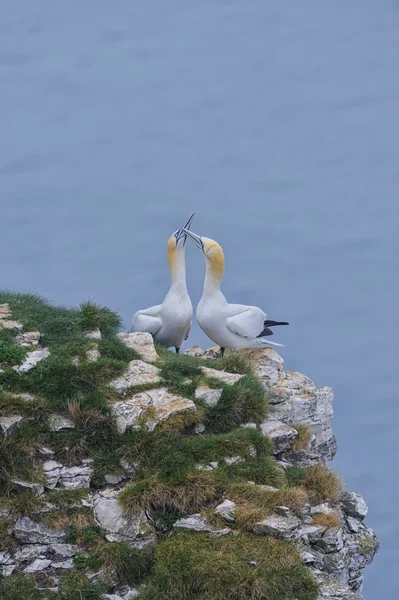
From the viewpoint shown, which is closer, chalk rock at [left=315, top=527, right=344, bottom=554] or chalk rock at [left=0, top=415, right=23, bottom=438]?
chalk rock at [left=315, top=527, right=344, bottom=554]

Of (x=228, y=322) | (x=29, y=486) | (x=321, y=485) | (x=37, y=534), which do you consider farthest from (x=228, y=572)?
(x=228, y=322)

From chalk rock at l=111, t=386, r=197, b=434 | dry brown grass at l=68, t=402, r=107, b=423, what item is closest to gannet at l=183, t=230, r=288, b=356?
chalk rock at l=111, t=386, r=197, b=434

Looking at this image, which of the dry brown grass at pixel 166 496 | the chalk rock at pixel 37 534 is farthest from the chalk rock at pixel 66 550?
the dry brown grass at pixel 166 496

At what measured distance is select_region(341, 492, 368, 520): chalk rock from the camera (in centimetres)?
1944

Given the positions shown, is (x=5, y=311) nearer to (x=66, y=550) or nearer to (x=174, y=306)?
(x=174, y=306)

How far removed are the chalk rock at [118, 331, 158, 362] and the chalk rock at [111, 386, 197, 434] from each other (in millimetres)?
1452

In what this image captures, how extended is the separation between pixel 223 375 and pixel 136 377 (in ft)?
5.39

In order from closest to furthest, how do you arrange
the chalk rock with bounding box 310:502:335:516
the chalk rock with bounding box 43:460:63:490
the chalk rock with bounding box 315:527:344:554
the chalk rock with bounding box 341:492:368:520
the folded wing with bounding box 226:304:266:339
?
the chalk rock with bounding box 315:527:344:554
the chalk rock with bounding box 43:460:63:490
the chalk rock with bounding box 310:502:335:516
the chalk rock with bounding box 341:492:368:520
the folded wing with bounding box 226:304:266:339

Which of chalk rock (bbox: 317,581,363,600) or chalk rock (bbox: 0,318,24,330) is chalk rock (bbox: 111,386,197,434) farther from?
chalk rock (bbox: 317,581,363,600)

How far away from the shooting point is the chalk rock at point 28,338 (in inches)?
817

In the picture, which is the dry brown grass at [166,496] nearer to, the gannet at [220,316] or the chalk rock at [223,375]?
the chalk rock at [223,375]

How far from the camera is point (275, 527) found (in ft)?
55.8

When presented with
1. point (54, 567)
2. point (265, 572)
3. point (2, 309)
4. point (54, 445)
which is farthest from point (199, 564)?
point (2, 309)

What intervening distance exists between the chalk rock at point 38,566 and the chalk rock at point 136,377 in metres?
3.43
